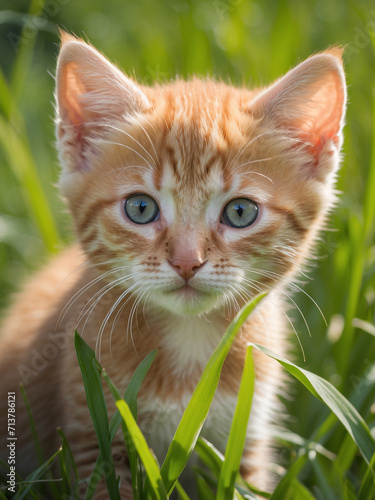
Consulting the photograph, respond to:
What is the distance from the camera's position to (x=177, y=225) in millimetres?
1156

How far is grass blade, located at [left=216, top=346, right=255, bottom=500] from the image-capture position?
3.17 feet

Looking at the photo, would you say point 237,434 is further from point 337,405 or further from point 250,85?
point 250,85

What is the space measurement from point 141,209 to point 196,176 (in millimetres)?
134

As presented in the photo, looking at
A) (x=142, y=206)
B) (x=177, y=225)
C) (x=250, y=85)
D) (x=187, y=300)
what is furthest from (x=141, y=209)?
(x=250, y=85)

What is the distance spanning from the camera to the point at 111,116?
4.43ft

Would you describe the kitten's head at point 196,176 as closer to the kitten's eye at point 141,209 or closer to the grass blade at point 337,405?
the kitten's eye at point 141,209

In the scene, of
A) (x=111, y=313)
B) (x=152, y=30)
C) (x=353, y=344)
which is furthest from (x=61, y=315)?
(x=152, y=30)

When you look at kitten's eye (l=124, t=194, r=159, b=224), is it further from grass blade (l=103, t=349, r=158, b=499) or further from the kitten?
grass blade (l=103, t=349, r=158, b=499)

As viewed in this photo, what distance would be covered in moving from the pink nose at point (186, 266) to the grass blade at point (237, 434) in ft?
0.70

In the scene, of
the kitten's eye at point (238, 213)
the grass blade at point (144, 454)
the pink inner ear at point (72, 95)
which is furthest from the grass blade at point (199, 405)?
the pink inner ear at point (72, 95)

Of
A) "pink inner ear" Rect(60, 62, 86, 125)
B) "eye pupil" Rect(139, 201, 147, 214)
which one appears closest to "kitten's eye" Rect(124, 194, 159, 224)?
"eye pupil" Rect(139, 201, 147, 214)

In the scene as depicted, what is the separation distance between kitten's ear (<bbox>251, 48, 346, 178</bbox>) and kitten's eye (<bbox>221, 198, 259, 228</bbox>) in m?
0.22

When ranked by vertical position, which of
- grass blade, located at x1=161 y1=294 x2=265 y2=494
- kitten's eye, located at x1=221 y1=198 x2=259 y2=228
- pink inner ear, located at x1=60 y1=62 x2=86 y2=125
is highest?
pink inner ear, located at x1=60 y1=62 x2=86 y2=125

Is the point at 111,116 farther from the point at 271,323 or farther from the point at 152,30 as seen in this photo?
the point at 152,30
